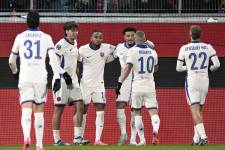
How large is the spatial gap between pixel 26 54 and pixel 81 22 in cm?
937

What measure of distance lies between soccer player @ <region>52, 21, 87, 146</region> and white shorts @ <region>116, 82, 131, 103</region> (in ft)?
3.42

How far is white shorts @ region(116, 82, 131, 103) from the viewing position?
52.7ft

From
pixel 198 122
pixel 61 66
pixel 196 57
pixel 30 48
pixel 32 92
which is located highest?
pixel 30 48

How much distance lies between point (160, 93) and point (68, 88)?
18.9ft

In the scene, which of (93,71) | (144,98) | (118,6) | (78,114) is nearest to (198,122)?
(144,98)

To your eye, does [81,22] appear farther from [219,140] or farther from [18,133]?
[219,140]

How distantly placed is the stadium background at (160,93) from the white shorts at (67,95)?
445cm

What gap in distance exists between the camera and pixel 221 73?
21234 millimetres

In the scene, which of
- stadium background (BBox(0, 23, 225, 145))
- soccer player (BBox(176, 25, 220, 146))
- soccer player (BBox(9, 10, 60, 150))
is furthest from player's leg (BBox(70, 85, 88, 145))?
stadium background (BBox(0, 23, 225, 145))

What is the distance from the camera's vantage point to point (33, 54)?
40.3 feet

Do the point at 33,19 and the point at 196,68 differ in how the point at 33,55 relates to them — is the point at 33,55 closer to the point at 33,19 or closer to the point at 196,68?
the point at 33,19

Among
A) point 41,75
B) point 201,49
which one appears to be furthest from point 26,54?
point 201,49

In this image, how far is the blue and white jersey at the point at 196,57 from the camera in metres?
14.7

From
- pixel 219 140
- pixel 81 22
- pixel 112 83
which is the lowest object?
pixel 219 140
